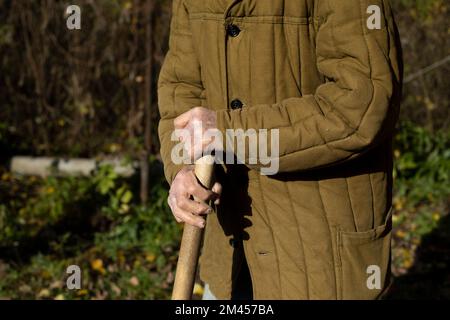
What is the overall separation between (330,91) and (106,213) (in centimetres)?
314

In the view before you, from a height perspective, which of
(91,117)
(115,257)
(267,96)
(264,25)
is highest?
(264,25)

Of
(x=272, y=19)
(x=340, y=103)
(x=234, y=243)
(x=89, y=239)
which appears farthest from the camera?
(x=89, y=239)

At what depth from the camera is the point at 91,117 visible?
18.7 ft

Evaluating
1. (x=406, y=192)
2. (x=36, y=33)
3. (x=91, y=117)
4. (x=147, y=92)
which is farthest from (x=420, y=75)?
(x=36, y=33)

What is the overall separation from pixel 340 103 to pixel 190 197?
461 millimetres

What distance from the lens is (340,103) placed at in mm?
1640

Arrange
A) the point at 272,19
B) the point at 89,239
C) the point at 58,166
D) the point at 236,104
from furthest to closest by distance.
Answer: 1. the point at 58,166
2. the point at 89,239
3. the point at 236,104
4. the point at 272,19

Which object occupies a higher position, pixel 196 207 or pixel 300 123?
pixel 300 123

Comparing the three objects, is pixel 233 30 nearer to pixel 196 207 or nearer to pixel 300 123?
pixel 300 123

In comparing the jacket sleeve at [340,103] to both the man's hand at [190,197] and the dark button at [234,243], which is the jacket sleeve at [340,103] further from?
the dark button at [234,243]

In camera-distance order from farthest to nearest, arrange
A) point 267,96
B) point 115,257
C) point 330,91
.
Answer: point 115,257
point 267,96
point 330,91

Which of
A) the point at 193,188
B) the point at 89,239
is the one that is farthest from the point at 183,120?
the point at 89,239

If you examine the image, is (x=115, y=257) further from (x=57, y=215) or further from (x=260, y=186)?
(x=260, y=186)

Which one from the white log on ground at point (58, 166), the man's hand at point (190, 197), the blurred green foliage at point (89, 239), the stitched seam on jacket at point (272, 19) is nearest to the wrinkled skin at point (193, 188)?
the man's hand at point (190, 197)
